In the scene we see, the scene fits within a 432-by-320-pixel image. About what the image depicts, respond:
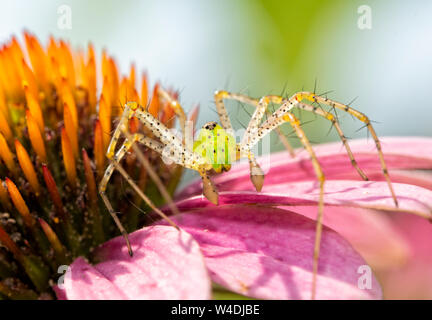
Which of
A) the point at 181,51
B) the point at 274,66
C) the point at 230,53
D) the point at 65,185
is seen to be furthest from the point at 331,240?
the point at 181,51

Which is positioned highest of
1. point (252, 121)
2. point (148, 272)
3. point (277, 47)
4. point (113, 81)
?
point (277, 47)

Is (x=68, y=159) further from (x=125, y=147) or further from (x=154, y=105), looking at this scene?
(x=154, y=105)

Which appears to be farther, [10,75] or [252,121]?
[10,75]

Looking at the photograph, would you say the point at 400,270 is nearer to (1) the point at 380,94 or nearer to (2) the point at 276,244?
(2) the point at 276,244

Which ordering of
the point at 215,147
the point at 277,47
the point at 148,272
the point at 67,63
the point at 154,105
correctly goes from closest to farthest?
the point at 148,272 < the point at 215,147 < the point at 154,105 < the point at 67,63 < the point at 277,47

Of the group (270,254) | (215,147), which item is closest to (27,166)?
(215,147)

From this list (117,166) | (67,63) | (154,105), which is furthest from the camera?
(67,63)

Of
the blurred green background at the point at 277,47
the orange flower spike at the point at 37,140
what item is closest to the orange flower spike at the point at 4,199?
the orange flower spike at the point at 37,140

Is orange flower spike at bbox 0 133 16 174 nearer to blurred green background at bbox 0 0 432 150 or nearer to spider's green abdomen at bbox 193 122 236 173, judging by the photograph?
spider's green abdomen at bbox 193 122 236 173
